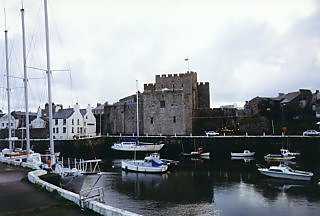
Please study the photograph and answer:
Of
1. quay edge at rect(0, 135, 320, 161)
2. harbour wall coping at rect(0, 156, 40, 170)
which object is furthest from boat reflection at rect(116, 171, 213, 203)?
→ quay edge at rect(0, 135, 320, 161)

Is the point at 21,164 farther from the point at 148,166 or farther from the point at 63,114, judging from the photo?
the point at 63,114

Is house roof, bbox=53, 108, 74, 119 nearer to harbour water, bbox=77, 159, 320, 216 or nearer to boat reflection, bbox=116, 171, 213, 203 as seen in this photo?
harbour water, bbox=77, 159, 320, 216

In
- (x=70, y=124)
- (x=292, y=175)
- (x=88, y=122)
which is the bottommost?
A: (x=292, y=175)

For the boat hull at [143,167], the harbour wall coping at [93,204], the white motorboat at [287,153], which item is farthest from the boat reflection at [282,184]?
the harbour wall coping at [93,204]

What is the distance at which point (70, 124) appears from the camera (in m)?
53.2

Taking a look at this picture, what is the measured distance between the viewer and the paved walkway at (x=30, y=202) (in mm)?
9633

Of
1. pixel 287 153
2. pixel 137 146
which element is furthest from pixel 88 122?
pixel 287 153

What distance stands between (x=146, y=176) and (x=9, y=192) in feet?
54.2

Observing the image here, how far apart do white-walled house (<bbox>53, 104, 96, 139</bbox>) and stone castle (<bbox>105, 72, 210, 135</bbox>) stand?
4.06 metres

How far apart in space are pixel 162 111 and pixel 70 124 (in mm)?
13689

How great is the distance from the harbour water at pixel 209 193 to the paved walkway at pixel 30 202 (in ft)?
8.23

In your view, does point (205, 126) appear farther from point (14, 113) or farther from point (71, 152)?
point (14, 113)

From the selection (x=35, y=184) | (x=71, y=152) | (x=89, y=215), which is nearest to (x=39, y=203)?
(x=89, y=215)

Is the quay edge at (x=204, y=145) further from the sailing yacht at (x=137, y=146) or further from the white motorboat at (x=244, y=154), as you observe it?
the white motorboat at (x=244, y=154)
